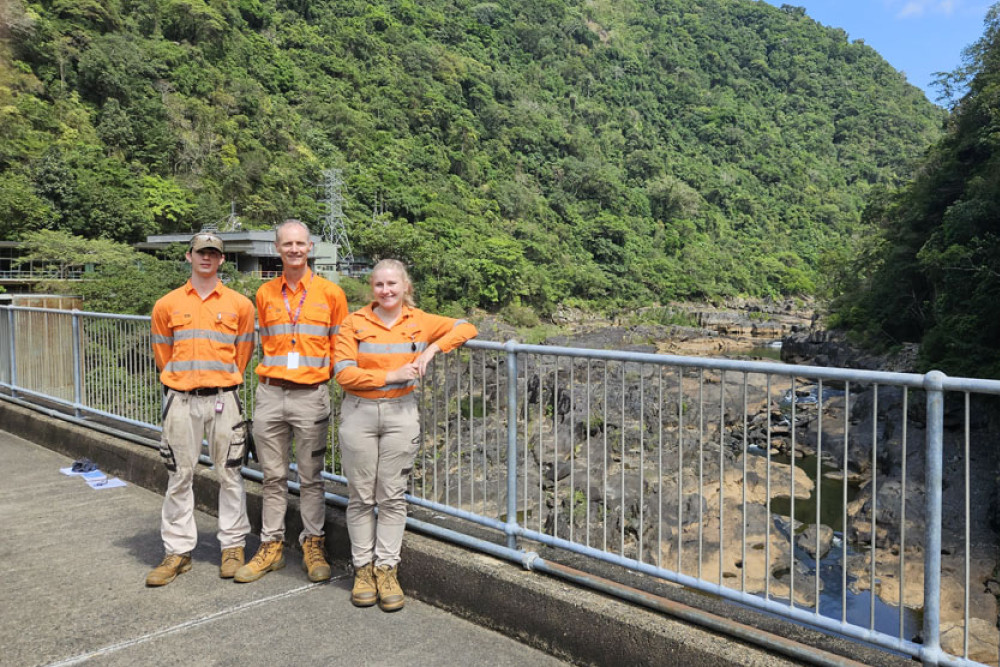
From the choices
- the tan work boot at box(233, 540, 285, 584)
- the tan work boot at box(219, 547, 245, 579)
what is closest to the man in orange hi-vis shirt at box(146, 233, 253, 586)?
the tan work boot at box(219, 547, 245, 579)

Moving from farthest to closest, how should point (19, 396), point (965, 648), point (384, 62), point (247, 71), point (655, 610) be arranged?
point (384, 62), point (247, 71), point (19, 396), point (655, 610), point (965, 648)

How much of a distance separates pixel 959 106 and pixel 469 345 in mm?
41402

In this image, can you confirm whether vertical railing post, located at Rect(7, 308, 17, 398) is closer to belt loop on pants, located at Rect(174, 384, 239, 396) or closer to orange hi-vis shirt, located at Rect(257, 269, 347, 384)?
belt loop on pants, located at Rect(174, 384, 239, 396)

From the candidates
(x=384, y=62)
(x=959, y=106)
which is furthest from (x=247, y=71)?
(x=959, y=106)

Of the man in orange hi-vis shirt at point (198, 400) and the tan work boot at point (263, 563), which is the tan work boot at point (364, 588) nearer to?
the tan work boot at point (263, 563)

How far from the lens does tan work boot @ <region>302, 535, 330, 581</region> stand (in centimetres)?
419

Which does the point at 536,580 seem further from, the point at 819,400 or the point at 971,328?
the point at 971,328

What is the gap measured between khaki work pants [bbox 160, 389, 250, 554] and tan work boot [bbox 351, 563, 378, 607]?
3.13 ft

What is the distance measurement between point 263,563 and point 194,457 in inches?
30.6

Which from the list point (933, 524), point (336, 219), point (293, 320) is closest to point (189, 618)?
point (293, 320)

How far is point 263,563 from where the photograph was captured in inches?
168

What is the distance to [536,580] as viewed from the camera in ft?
11.7

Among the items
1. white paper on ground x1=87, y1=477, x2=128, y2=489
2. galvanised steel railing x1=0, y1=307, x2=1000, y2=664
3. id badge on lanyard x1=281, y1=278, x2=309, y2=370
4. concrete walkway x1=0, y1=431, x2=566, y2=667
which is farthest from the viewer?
white paper on ground x1=87, y1=477, x2=128, y2=489

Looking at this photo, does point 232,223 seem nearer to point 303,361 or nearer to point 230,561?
point 230,561
